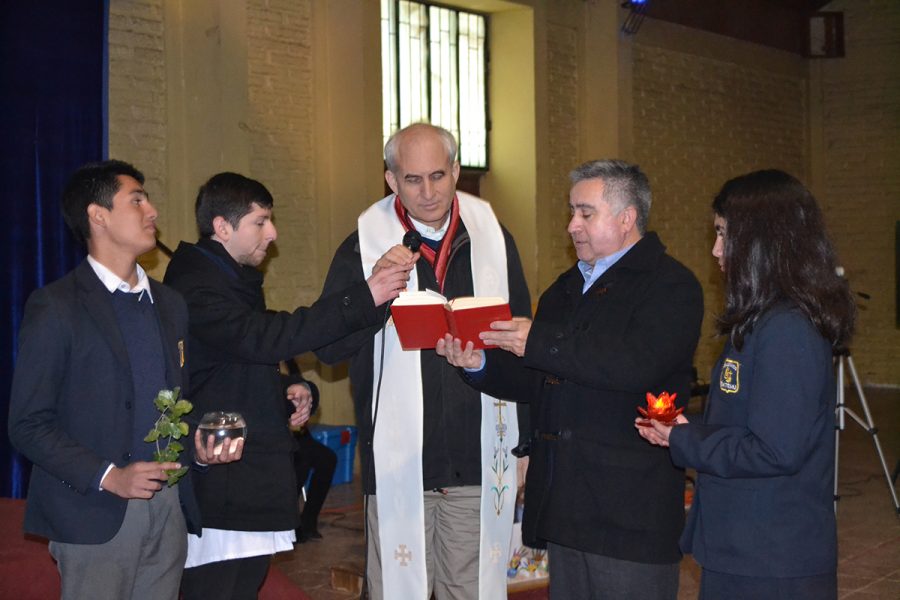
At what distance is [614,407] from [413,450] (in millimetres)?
866

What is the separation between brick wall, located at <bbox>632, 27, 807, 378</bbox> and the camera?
11.6 meters

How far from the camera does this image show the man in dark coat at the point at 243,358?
124 inches

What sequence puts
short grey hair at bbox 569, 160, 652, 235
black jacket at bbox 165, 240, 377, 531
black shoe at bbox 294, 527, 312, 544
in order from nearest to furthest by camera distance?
short grey hair at bbox 569, 160, 652, 235, black jacket at bbox 165, 240, 377, 531, black shoe at bbox 294, 527, 312, 544

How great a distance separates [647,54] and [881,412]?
4687mm

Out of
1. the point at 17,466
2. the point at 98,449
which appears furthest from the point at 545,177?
the point at 98,449

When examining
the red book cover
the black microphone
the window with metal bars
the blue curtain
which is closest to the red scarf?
the black microphone

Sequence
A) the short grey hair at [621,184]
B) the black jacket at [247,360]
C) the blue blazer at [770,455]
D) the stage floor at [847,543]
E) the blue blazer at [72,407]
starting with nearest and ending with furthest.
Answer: the blue blazer at [770,455]
the blue blazer at [72,407]
the short grey hair at [621,184]
the black jacket at [247,360]
the stage floor at [847,543]

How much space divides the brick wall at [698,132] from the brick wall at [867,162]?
0.83m

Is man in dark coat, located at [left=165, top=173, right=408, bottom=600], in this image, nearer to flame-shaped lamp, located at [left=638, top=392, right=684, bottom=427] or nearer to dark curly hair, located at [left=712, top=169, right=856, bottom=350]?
flame-shaped lamp, located at [left=638, top=392, right=684, bottom=427]

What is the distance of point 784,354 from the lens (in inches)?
94.0

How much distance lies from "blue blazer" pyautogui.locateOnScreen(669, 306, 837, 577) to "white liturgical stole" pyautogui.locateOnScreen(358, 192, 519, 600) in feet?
3.49

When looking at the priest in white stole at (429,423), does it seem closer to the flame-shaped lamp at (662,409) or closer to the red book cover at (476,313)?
the red book cover at (476,313)

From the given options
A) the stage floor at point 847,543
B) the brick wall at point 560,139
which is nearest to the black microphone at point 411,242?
the stage floor at point 847,543

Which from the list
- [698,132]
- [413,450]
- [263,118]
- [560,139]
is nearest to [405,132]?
[413,450]
